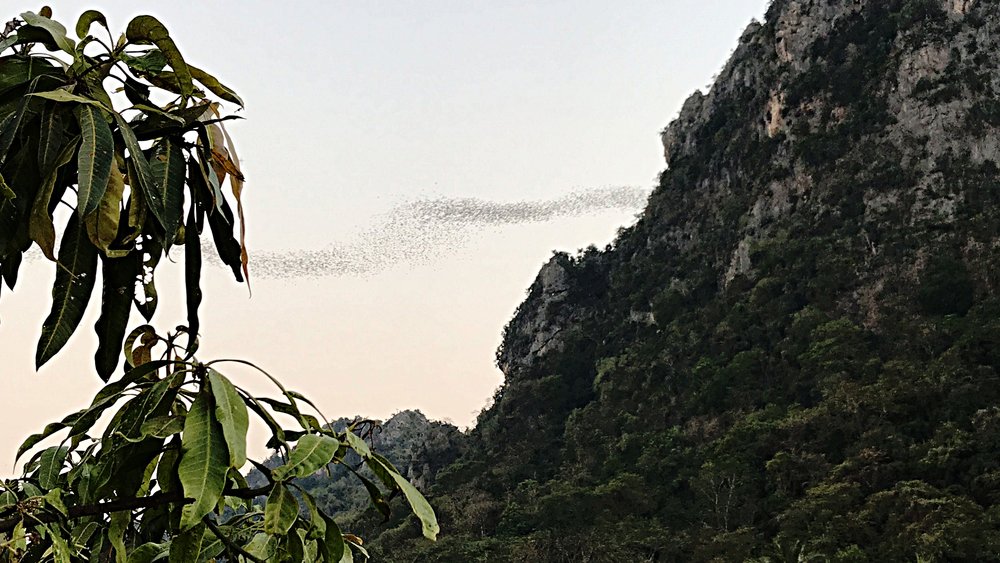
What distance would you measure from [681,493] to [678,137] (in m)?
17.5

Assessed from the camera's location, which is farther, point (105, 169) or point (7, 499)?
point (7, 499)

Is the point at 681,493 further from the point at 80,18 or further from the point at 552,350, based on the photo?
the point at 80,18

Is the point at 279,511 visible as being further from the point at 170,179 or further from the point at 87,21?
the point at 87,21

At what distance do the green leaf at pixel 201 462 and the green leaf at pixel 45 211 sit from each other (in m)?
0.16

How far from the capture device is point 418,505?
839 mm

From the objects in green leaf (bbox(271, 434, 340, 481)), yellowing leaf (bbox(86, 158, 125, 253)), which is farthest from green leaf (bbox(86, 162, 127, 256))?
green leaf (bbox(271, 434, 340, 481))

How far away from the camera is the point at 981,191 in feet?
76.9

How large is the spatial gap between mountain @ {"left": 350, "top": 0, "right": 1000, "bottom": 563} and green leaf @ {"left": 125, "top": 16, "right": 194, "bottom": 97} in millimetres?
14940

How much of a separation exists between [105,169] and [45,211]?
0.06 metres

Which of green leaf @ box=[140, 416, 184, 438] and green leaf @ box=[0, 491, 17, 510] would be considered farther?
green leaf @ box=[0, 491, 17, 510]

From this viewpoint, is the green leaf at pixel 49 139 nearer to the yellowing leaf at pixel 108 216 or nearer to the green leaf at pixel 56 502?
the yellowing leaf at pixel 108 216

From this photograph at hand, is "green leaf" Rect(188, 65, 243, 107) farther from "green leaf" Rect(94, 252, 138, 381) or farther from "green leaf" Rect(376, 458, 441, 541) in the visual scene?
"green leaf" Rect(376, 458, 441, 541)

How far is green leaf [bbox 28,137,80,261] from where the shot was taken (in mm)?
723

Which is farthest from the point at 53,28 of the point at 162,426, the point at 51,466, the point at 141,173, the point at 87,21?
the point at 51,466
